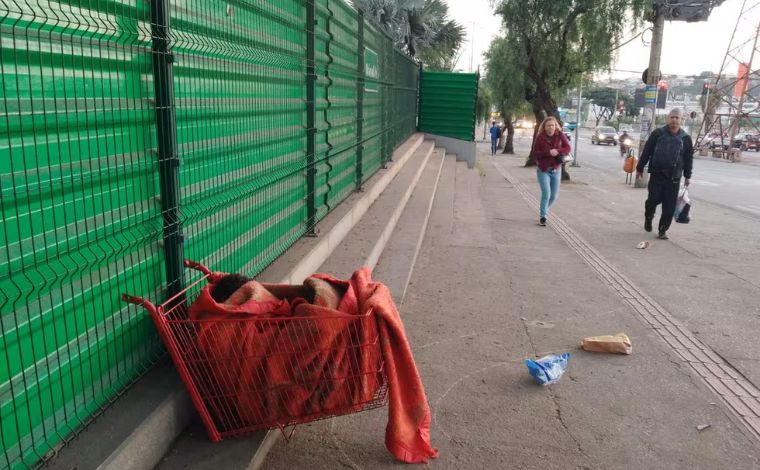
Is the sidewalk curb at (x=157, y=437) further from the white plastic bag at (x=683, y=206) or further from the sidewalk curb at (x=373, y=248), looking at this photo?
the white plastic bag at (x=683, y=206)

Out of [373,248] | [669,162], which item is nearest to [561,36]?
[669,162]

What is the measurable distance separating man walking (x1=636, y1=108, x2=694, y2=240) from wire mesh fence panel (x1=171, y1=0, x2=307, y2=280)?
231 inches

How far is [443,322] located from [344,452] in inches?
88.7

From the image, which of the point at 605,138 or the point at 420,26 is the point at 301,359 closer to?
the point at 420,26

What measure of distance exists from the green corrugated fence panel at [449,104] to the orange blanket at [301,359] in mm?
17706

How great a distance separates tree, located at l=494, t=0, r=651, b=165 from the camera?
1744 cm

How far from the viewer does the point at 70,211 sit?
2.39 metres

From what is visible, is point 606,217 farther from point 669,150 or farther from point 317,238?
point 317,238

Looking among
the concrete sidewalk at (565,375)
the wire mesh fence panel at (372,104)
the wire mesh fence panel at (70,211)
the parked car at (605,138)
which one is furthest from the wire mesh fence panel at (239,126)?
the parked car at (605,138)

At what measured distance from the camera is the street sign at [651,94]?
53.9 feet

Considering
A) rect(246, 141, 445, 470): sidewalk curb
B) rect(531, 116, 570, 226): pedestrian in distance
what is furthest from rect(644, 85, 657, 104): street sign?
rect(531, 116, 570, 226): pedestrian in distance

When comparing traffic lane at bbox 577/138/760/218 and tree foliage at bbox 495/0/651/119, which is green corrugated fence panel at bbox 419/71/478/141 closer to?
tree foliage at bbox 495/0/651/119

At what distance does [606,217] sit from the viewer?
11.4 meters

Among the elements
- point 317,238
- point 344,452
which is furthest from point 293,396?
point 317,238
